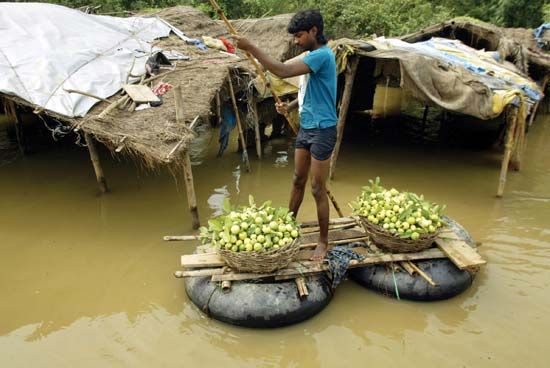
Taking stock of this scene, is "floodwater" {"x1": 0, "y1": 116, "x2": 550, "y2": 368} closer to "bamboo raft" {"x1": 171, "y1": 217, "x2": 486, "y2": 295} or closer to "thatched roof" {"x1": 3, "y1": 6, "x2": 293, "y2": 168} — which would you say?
"bamboo raft" {"x1": 171, "y1": 217, "x2": 486, "y2": 295}

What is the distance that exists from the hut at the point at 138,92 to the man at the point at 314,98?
1.69m

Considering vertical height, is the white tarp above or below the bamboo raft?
above

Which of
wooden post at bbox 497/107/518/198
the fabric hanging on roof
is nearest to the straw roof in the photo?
the fabric hanging on roof

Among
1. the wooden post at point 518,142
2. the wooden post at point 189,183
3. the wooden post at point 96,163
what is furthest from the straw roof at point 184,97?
the wooden post at point 518,142

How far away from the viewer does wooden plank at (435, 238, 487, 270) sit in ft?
12.2

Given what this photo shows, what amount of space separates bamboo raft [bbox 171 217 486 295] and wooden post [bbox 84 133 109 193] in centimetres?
231

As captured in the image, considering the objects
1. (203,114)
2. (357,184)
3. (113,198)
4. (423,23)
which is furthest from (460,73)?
(423,23)

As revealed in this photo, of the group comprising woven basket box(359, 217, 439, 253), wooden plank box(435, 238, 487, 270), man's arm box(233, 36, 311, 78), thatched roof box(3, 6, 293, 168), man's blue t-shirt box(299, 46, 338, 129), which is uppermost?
man's arm box(233, 36, 311, 78)

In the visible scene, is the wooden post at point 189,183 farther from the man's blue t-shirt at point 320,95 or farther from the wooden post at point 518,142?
the wooden post at point 518,142

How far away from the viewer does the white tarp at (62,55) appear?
212 inches

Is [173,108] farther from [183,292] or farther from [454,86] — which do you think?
[454,86]

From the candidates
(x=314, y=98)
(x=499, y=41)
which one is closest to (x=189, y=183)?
(x=314, y=98)

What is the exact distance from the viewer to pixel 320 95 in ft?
11.5

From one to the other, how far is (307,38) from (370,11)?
1131 centimetres
